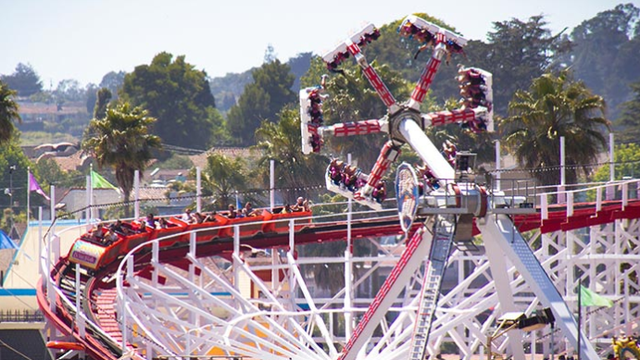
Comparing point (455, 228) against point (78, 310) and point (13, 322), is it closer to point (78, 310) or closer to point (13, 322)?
point (78, 310)

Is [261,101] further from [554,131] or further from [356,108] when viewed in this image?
[554,131]

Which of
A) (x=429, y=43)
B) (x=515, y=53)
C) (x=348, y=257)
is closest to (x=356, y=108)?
(x=348, y=257)

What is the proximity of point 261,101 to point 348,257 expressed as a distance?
296 ft

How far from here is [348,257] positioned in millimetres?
56031

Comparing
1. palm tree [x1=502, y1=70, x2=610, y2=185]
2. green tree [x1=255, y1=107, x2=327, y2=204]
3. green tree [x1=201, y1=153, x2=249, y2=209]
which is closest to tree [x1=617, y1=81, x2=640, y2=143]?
green tree [x1=201, y1=153, x2=249, y2=209]

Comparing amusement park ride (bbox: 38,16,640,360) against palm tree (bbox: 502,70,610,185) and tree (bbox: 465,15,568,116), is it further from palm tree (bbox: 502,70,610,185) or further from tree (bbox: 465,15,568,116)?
tree (bbox: 465,15,568,116)

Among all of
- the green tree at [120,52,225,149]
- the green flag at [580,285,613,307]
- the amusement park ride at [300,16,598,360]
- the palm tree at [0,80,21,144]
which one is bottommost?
the green flag at [580,285,613,307]

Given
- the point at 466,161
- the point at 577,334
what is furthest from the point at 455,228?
the point at 577,334

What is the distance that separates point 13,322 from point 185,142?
253 feet

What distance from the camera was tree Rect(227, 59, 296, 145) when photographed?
14450cm

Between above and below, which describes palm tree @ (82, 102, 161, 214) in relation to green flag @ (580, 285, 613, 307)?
above

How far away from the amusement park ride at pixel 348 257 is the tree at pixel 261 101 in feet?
266

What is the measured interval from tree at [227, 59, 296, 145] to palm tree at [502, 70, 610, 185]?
248ft

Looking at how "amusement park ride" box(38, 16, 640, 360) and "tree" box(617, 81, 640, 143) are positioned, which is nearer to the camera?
"amusement park ride" box(38, 16, 640, 360)
